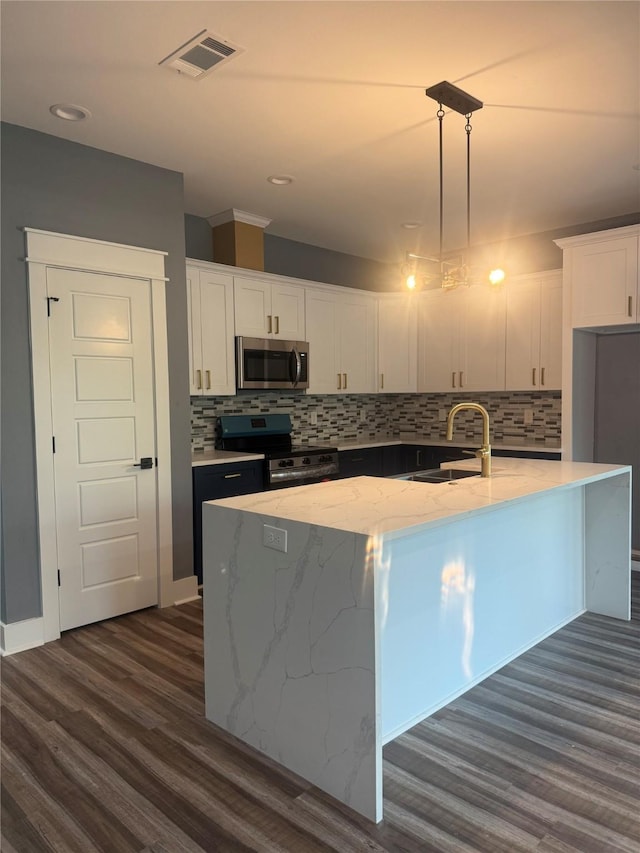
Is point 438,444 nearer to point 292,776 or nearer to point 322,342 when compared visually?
point 322,342

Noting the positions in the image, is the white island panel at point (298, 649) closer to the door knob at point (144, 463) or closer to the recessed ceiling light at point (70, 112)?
the door knob at point (144, 463)

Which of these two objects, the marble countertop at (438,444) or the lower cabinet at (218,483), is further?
the marble countertop at (438,444)

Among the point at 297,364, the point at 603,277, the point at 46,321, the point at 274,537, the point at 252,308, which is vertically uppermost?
the point at 603,277

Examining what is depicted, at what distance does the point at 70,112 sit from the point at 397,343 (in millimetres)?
3715

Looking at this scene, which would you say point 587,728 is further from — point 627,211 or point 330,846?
point 627,211

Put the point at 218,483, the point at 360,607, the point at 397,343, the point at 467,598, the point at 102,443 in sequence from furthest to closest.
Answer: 1. the point at 397,343
2. the point at 218,483
3. the point at 102,443
4. the point at 467,598
5. the point at 360,607

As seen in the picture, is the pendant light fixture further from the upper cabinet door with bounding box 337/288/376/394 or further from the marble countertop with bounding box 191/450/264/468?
the upper cabinet door with bounding box 337/288/376/394

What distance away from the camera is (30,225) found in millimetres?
3250

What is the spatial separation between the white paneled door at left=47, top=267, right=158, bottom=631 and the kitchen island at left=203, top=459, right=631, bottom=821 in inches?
53.7

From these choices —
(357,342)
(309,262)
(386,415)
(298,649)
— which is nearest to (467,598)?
(298,649)

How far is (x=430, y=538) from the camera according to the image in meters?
2.45

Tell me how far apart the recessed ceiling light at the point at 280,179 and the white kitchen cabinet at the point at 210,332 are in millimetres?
806

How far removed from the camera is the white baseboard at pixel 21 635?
127 inches

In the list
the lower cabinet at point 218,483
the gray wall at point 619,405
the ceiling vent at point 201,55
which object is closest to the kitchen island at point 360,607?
the lower cabinet at point 218,483
